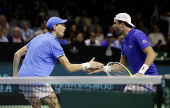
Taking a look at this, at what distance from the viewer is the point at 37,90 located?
164 inches

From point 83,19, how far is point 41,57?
793 cm

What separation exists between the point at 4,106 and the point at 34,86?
44cm

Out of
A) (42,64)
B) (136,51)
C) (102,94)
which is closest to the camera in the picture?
(102,94)

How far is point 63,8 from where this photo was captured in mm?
12969

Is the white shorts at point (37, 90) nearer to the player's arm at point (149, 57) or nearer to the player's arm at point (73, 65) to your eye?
the player's arm at point (73, 65)

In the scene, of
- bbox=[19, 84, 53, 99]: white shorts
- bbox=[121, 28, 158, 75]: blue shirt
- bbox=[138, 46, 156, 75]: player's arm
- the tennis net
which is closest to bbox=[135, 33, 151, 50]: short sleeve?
bbox=[121, 28, 158, 75]: blue shirt

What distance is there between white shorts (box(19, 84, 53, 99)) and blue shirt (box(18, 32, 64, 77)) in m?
0.24

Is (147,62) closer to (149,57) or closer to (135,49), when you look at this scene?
(149,57)

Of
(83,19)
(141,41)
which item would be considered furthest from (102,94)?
(83,19)

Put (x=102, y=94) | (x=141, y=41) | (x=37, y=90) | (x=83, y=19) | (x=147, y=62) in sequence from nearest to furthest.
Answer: (x=102, y=94)
(x=37, y=90)
(x=147, y=62)
(x=141, y=41)
(x=83, y=19)

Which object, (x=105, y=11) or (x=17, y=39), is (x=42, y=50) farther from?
(x=105, y=11)

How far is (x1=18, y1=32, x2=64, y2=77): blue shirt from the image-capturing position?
4.38 metres

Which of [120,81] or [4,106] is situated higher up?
[120,81]

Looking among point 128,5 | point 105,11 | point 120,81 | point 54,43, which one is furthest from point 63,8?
point 120,81
